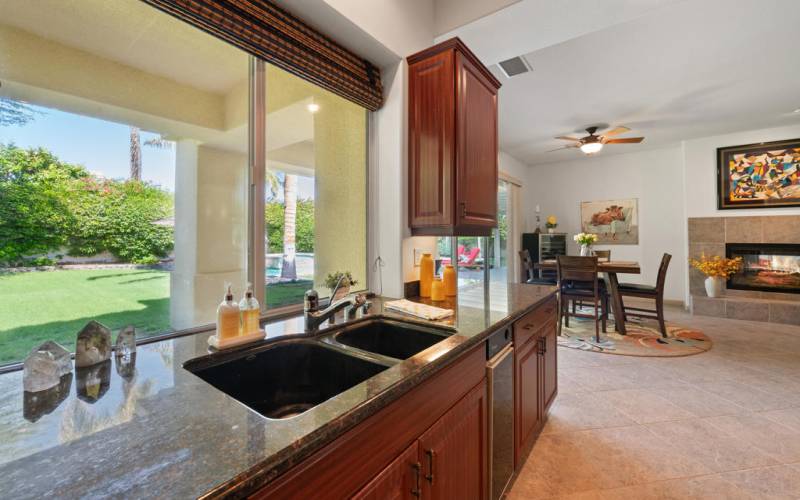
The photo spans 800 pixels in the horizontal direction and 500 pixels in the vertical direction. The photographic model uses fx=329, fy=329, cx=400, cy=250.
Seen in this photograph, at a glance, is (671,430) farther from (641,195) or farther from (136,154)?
(641,195)

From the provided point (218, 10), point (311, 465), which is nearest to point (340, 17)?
point (218, 10)

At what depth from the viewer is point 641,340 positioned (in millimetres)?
3727

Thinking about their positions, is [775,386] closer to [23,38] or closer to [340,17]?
[340,17]

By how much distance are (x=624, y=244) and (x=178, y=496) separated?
23.1ft

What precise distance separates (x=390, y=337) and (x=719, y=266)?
5.71 m

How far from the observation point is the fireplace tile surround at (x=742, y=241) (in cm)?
440

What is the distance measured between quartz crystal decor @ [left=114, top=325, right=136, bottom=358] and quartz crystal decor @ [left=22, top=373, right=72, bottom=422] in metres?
0.15

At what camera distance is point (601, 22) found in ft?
6.44

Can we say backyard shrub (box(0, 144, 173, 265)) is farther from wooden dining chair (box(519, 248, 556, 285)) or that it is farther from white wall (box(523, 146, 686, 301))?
white wall (box(523, 146, 686, 301))

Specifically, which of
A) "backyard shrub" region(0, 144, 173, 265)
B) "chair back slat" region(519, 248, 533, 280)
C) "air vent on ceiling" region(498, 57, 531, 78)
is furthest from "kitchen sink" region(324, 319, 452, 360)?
"chair back slat" region(519, 248, 533, 280)

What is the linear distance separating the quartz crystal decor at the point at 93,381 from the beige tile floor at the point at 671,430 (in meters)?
1.75

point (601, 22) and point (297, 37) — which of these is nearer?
point (297, 37)

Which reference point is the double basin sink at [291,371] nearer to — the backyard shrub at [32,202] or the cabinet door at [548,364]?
the backyard shrub at [32,202]

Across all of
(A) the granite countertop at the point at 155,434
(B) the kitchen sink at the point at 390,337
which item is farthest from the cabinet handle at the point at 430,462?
(B) the kitchen sink at the point at 390,337
